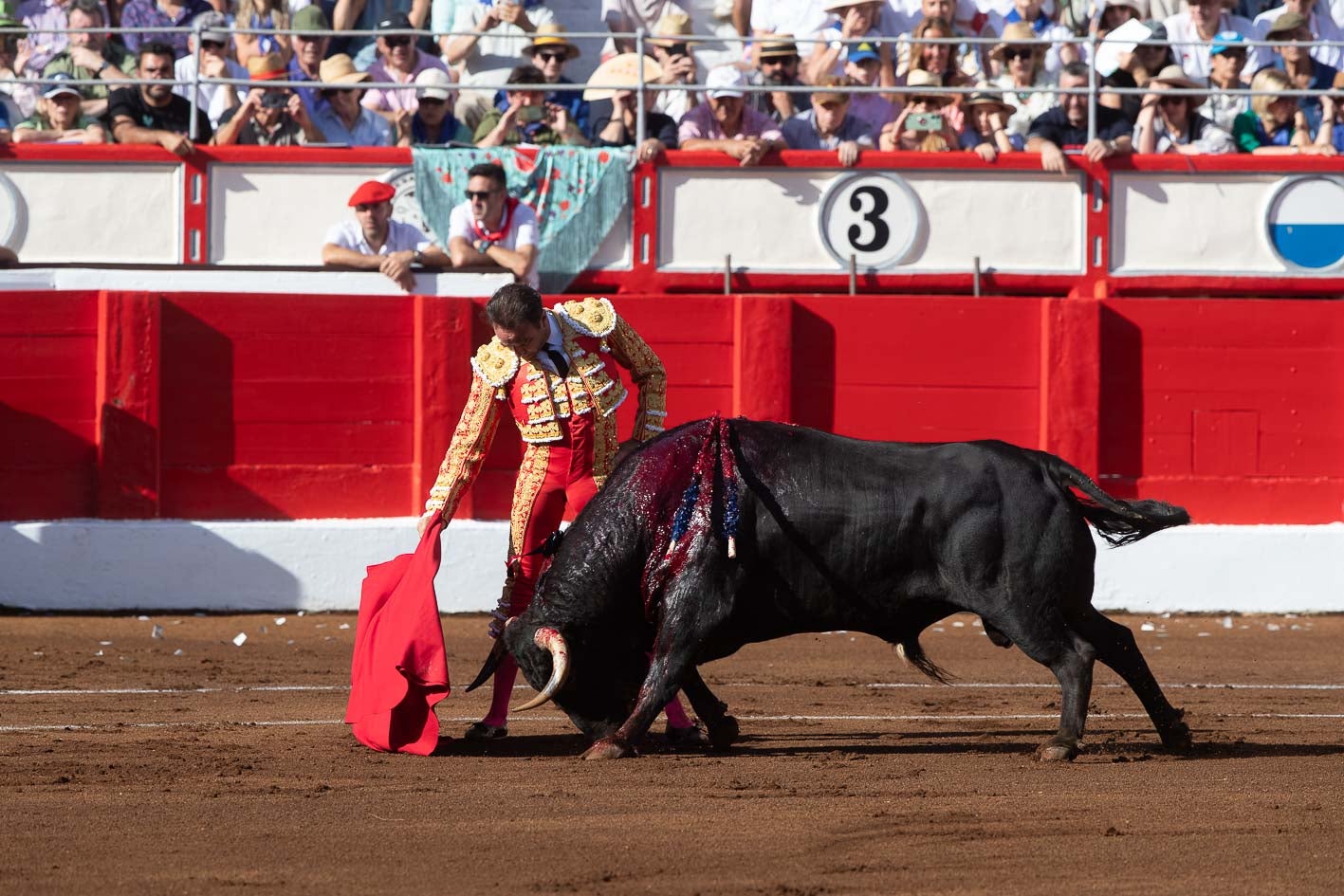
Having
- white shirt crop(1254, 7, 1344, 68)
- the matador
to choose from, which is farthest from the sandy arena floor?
white shirt crop(1254, 7, 1344, 68)

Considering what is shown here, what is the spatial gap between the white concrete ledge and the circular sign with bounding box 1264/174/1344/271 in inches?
66.4

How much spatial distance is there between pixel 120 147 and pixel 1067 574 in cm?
654

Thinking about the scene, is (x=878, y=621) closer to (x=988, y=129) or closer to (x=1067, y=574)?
(x=1067, y=574)

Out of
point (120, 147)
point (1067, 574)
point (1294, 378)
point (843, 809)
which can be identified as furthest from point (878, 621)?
point (120, 147)

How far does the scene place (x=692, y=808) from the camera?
15.0 ft

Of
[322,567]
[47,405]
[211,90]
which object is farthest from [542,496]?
[211,90]

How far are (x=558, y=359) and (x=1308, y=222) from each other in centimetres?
629

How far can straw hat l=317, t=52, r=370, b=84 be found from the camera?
34.6 feet

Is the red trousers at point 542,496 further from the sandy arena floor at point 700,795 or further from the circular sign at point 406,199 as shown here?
the circular sign at point 406,199

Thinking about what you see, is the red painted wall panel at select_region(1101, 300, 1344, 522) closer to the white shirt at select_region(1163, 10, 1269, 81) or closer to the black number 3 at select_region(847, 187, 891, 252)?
the black number 3 at select_region(847, 187, 891, 252)

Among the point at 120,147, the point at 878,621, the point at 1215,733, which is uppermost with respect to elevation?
the point at 120,147

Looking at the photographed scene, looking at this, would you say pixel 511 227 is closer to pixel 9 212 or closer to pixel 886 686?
pixel 9 212

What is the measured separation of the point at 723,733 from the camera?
5551mm

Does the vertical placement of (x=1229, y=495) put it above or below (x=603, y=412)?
below
